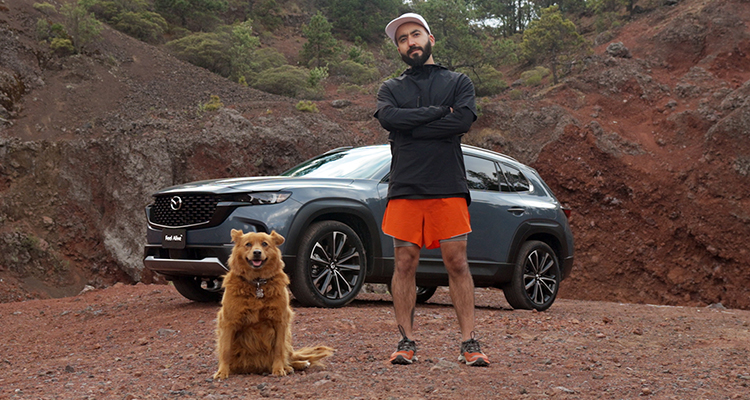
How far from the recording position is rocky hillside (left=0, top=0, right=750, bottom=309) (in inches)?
610

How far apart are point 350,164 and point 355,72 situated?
26839mm

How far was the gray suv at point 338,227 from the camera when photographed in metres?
6.71

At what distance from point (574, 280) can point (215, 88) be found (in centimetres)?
1256

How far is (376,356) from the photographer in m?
5.09

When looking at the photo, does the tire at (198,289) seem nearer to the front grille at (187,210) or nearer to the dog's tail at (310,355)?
the front grille at (187,210)

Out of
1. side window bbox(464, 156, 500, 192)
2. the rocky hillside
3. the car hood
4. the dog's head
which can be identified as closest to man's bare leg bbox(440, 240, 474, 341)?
the dog's head

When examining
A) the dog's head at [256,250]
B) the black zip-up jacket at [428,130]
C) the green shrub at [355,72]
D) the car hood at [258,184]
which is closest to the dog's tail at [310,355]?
the dog's head at [256,250]

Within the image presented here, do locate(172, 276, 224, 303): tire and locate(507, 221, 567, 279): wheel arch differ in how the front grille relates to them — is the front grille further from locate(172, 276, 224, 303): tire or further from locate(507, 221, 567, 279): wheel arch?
locate(507, 221, 567, 279): wheel arch

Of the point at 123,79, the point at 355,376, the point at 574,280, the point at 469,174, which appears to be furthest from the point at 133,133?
the point at 355,376

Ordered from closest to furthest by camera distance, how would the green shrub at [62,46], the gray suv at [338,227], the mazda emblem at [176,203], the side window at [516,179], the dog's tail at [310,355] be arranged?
1. the dog's tail at [310,355]
2. the gray suv at [338,227]
3. the mazda emblem at [176,203]
4. the side window at [516,179]
5. the green shrub at [62,46]

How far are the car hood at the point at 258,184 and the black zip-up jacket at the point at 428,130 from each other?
87.8 inches

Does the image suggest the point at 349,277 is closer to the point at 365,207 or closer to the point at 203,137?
the point at 365,207

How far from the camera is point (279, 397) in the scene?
3.81 m

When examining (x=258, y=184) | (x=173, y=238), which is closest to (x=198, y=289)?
(x=173, y=238)
